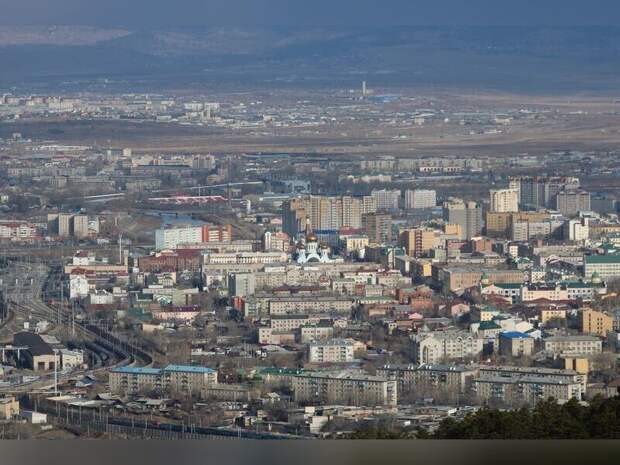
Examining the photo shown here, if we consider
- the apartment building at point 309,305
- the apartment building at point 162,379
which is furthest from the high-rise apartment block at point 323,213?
the apartment building at point 162,379

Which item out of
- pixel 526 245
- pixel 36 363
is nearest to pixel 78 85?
pixel 526 245

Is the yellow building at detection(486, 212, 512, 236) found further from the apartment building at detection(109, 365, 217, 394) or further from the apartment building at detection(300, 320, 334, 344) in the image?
the apartment building at detection(109, 365, 217, 394)

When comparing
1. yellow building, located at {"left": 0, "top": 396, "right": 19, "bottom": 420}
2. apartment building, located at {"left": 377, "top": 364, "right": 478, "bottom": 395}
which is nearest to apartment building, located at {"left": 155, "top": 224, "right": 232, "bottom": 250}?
apartment building, located at {"left": 377, "top": 364, "right": 478, "bottom": 395}

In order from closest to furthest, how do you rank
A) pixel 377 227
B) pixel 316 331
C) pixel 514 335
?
pixel 514 335 → pixel 316 331 → pixel 377 227

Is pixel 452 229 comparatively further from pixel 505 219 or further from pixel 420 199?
pixel 420 199

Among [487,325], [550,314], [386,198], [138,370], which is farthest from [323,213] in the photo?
[138,370]

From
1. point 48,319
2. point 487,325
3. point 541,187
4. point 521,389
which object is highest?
point 541,187

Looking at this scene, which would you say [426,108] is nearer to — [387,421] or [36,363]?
[36,363]
